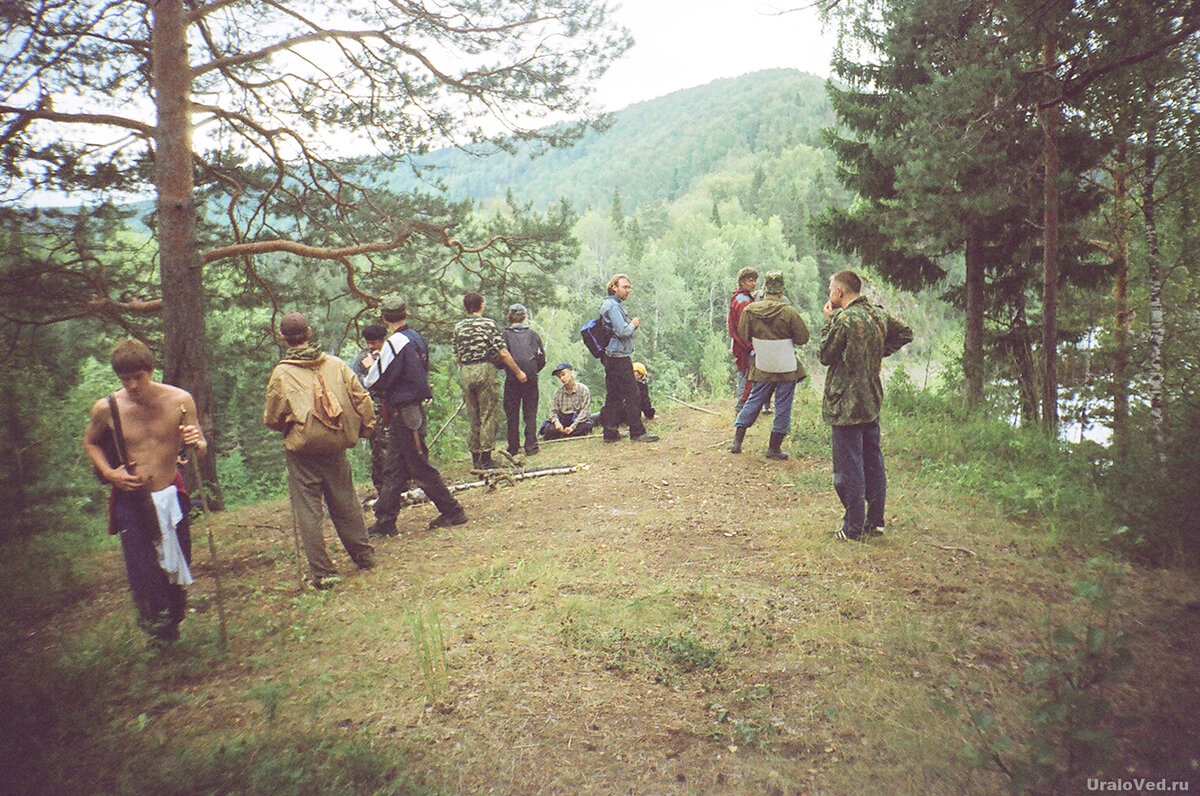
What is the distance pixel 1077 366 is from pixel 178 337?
22.5m

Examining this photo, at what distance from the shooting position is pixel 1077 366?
1950 cm

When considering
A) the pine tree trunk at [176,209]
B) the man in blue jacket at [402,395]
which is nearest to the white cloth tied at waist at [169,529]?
the man in blue jacket at [402,395]

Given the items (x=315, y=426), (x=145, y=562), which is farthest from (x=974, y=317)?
(x=145, y=562)

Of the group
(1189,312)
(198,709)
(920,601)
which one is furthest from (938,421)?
(198,709)

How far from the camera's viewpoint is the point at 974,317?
10523 mm

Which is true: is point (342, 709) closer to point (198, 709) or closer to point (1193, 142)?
point (198, 709)

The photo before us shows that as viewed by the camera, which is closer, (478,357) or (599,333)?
(478,357)

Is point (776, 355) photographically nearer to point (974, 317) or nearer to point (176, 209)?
point (974, 317)

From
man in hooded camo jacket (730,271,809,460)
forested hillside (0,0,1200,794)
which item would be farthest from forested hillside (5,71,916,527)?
man in hooded camo jacket (730,271,809,460)

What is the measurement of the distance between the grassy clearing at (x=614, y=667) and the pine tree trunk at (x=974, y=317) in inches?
200

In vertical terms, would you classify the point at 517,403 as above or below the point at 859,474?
above

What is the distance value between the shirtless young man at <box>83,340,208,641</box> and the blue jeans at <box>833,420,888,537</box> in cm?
443

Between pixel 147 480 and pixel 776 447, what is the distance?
6.26 meters

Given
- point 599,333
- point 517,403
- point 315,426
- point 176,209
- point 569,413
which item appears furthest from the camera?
point 569,413
